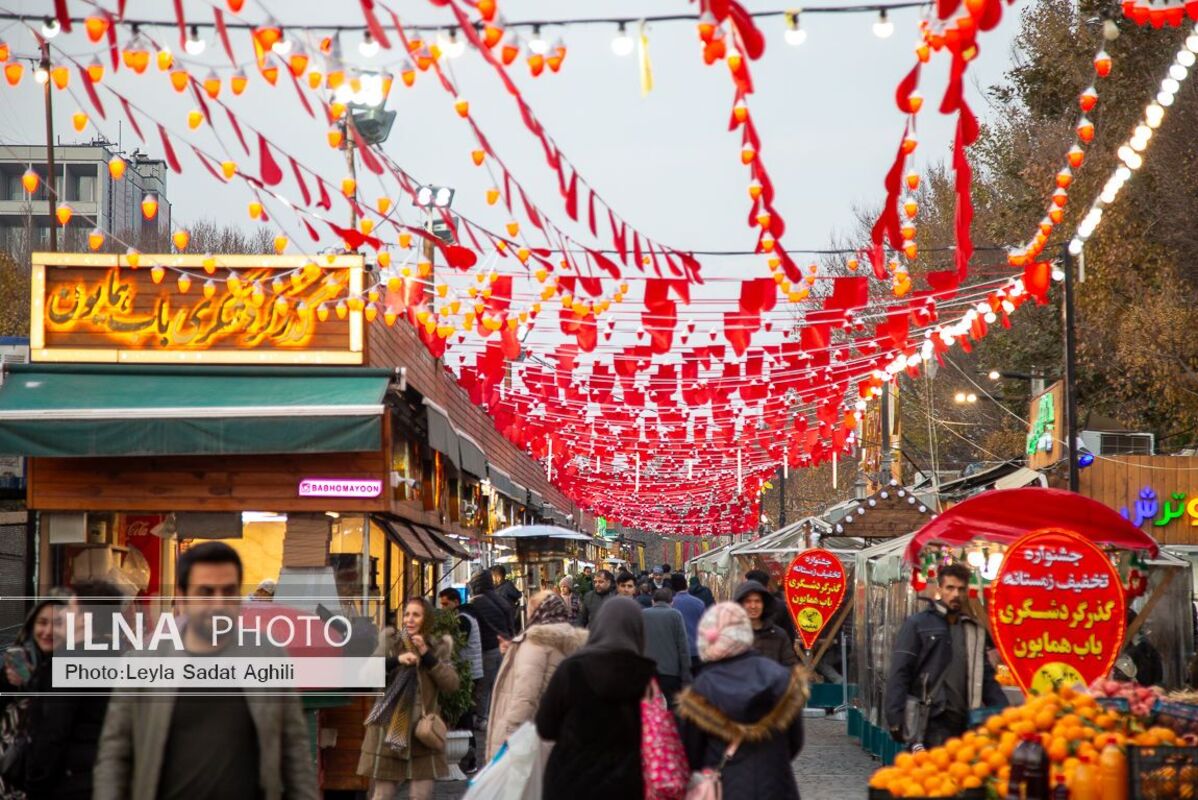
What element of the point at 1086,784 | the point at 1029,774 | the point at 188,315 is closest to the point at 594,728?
the point at 1029,774

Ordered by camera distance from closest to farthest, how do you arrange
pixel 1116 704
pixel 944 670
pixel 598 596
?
pixel 1116 704
pixel 944 670
pixel 598 596

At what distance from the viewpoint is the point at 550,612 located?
11.1m

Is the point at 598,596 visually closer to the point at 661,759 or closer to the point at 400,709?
the point at 400,709

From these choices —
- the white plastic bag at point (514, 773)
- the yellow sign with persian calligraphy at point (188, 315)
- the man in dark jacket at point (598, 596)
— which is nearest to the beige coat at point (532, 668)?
the white plastic bag at point (514, 773)

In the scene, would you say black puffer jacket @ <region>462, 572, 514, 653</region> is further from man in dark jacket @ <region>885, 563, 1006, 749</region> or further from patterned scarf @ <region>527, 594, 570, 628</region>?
man in dark jacket @ <region>885, 563, 1006, 749</region>

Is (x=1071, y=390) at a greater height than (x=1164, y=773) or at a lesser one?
greater

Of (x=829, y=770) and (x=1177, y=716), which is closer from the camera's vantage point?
(x=1177, y=716)

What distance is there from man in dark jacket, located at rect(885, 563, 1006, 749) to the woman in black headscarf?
3039mm

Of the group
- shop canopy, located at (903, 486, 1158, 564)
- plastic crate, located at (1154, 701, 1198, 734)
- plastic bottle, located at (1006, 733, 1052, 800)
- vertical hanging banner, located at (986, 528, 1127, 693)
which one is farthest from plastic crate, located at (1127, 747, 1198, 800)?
shop canopy, located at (903, 486, 1158, 564)

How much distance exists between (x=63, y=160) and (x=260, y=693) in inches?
2897

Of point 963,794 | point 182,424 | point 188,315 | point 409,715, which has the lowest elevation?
point 409,715

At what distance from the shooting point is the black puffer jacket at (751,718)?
761cm

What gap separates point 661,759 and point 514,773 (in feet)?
4.75

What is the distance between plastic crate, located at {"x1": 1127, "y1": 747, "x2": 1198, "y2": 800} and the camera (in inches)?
252
